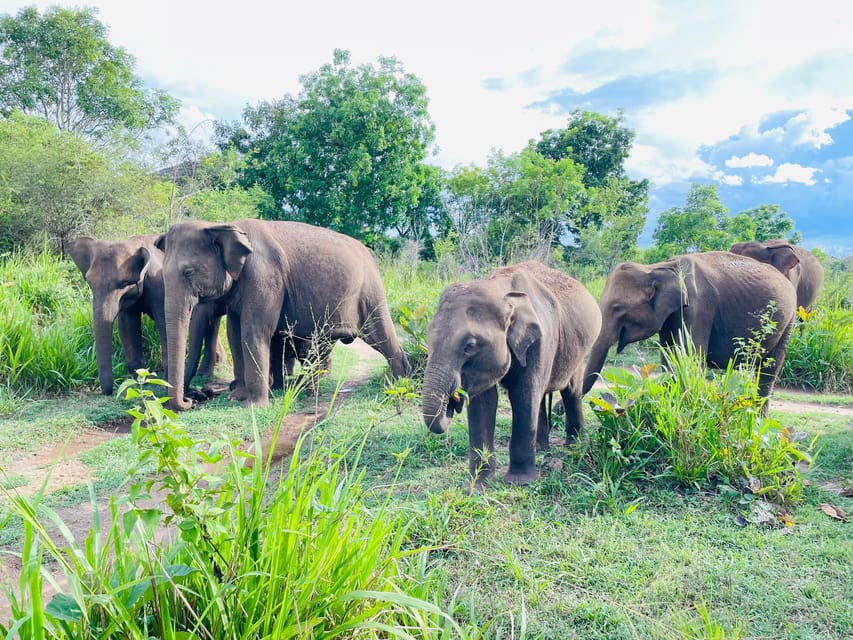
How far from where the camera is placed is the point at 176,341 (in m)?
6.34

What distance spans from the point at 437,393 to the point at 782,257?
702 centimetres

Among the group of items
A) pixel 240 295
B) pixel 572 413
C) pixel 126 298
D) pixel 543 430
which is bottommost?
pixel 543 430

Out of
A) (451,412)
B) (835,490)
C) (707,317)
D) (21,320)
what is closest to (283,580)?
(451,412)

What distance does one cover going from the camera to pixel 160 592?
220cm

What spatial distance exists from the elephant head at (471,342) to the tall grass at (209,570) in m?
1.47

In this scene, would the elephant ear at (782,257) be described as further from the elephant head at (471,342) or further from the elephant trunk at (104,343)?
the elephant trunk at (104,343)

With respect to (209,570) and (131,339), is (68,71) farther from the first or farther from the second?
(209,570)

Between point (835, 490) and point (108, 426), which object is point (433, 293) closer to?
point (108, 426)

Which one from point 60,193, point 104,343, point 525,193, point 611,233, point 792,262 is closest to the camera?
point 104,343

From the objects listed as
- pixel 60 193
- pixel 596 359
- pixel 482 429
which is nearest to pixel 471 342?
pixel 482 429

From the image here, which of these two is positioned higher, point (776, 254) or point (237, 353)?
point (776, 254)

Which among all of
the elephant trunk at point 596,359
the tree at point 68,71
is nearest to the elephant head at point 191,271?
the elephant trunk at point 596,359

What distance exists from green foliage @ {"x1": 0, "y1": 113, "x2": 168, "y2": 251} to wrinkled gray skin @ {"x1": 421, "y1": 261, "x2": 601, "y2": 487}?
1086 cm

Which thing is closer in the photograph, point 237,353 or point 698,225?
point 237,353
